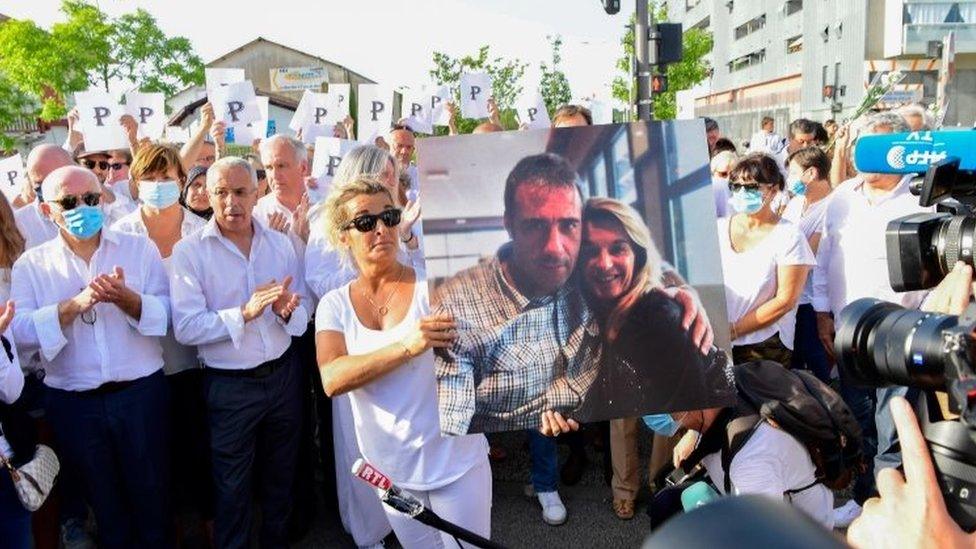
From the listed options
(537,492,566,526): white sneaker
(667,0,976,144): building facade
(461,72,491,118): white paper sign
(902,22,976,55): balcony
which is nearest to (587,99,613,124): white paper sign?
(461,72,491,118): white paper sign

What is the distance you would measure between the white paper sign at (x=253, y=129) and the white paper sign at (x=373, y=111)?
86 centimetres

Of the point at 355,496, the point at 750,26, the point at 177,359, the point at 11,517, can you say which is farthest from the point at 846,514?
the point at 750,26

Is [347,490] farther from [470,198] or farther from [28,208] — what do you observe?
[28,208]

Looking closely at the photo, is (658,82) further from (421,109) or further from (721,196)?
(721,196)

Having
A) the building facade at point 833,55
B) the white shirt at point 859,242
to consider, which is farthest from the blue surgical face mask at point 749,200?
the building facade at point 833,55

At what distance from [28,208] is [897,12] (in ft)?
123

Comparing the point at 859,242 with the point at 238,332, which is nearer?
the point at 238,332

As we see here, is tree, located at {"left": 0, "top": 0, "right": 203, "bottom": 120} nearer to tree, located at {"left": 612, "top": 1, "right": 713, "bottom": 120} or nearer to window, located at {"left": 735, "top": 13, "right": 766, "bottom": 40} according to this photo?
tree, located at {"left": 612, "top": 1, "right": 713, "bottom": 120}

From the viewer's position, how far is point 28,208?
15.2 feet

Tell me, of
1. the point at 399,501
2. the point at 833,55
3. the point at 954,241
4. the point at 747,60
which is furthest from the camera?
the point at 747,60

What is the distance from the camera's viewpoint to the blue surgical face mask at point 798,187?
5473 mm

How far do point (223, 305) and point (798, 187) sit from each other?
3966 millimetres

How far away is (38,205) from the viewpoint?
453 centimetres

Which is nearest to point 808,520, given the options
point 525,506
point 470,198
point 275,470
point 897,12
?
point 470,198
